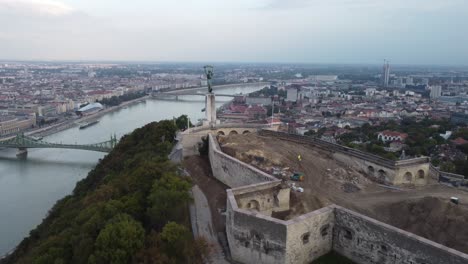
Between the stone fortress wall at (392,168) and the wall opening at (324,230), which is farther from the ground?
the stone fortress wall at (392,168)

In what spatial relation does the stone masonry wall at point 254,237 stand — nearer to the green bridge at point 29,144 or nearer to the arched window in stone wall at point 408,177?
the arched window in stone wall at point 408,177

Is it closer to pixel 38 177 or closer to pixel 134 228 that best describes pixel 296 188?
pixel 134 228

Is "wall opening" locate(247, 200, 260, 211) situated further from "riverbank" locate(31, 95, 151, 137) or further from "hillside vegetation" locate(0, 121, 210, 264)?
"riverbank" locate(31, 95, 151, 137)

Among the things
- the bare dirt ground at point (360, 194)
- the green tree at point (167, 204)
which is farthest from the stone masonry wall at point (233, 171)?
the green tree at point (167, 204)

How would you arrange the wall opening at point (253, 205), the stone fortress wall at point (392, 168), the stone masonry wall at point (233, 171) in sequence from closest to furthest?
the wall opening at point (253, 205) → the stone masonry wall at point (233, 171) → the stone fortress wall at point (392, 168)

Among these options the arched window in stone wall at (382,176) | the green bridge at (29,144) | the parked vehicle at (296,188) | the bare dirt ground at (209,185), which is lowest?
the green bridge at (29,144)

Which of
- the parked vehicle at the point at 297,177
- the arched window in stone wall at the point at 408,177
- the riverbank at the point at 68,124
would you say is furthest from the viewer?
the riverbank at the point at 68,124

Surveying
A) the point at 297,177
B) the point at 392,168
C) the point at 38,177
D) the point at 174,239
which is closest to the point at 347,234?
the point at 297,177
